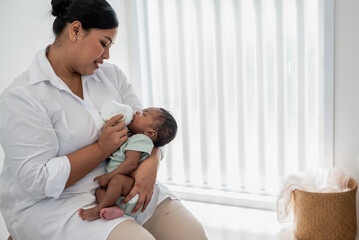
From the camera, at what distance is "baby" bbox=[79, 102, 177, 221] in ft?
4.76

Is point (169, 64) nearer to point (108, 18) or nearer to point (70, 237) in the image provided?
point (108, 18)

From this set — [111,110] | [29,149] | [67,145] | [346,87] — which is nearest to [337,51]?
[346,87]

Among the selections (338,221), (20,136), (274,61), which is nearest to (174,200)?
(20,136)

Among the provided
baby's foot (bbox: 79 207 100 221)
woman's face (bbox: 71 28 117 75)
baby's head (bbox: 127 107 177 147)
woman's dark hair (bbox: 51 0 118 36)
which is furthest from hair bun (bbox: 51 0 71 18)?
baby's foot (bbox: 79 207 100 221)

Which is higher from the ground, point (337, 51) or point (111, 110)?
point (337, 51)

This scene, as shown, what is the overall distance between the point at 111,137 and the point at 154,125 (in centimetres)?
25

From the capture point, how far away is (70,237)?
142cm

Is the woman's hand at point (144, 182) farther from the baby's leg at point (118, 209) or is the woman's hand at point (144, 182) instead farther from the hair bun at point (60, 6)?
the hair bun at point (60, 6)

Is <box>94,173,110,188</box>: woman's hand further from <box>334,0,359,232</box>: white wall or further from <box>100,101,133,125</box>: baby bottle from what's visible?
<box>334,0,359,232</box>: white wall

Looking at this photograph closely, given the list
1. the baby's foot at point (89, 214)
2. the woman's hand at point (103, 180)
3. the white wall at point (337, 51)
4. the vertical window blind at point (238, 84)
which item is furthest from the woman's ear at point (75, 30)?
the vertical window blind at point (238, 84)

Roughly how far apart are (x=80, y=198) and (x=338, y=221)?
1.48m

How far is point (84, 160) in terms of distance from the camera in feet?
4.83

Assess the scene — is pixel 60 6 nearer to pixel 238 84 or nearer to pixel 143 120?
pixel 143 120

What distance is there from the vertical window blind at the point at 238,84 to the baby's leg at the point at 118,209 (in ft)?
4.40
